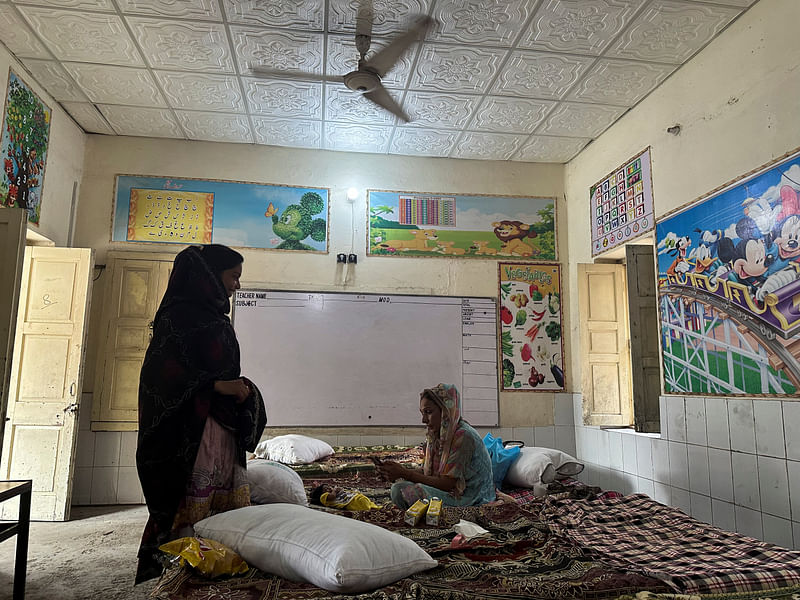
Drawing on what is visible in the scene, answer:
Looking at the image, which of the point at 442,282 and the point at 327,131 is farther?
the point at 442,282

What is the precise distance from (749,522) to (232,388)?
9.95 feet

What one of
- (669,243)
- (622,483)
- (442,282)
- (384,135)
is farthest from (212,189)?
(622,483)

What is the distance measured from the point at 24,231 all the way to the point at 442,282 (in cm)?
349

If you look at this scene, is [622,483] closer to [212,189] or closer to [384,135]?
[384,135]

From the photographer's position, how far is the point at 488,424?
218 inches

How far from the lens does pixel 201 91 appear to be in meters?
4.55

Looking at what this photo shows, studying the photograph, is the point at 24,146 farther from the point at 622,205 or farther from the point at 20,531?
the point at 622,205

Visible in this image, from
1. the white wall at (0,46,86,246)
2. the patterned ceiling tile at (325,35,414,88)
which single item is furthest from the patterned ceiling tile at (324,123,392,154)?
the white wall at (0,46,86,246)

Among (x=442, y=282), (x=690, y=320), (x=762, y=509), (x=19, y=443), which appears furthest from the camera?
(x=442, y=282)

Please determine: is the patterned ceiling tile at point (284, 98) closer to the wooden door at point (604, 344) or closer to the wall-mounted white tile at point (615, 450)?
the wooden door at point (604, 344)

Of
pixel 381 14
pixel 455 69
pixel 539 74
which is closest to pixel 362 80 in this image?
pixel 381 14

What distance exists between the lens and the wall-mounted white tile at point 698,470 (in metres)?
3.67

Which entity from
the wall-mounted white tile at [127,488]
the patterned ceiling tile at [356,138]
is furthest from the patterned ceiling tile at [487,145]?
the wall-mounted white tile at [127,488]

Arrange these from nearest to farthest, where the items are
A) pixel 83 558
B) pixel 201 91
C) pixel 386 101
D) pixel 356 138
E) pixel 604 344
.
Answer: pixel 83 558
pixel 201 91
pixel 386 101
pixel 604 344
pixel 356 138
